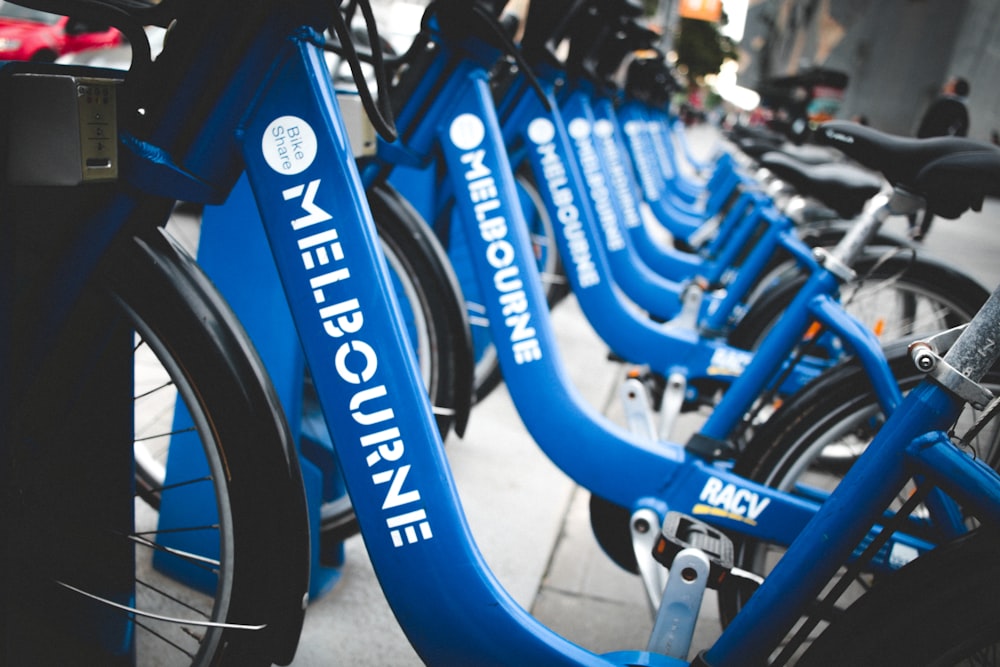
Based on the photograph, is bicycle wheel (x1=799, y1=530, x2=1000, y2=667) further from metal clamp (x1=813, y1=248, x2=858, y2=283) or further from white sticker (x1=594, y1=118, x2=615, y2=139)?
white sticker (x1=594, y1=118, x2=615, y2=139)

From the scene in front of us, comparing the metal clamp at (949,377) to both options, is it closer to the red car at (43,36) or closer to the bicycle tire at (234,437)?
the bicycle tire at (234,437)

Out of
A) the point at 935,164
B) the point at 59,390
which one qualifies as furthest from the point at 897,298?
the point at 59,390

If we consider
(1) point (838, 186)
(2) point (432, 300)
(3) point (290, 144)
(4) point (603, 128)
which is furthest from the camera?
(4) point (603, 128)

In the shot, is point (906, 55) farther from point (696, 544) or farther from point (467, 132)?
point (696, 544)

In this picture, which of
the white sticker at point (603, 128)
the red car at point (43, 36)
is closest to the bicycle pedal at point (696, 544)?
the white sticker at point (603, 128)

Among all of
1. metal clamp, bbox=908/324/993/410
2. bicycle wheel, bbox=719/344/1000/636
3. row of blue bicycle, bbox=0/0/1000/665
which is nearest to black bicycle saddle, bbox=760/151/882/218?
row of blue bicycle, bbox=0/0/1000/665

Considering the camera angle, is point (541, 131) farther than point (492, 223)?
Yes

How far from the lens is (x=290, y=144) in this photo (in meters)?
1.00

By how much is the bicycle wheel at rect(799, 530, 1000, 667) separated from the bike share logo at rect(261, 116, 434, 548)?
59cm

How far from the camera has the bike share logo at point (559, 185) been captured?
92.9 inches

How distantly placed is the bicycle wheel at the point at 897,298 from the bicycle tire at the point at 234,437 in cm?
143

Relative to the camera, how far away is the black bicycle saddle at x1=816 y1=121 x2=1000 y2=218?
117cm

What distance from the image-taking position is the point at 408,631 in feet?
3.72

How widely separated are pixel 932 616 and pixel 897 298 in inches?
67.6
